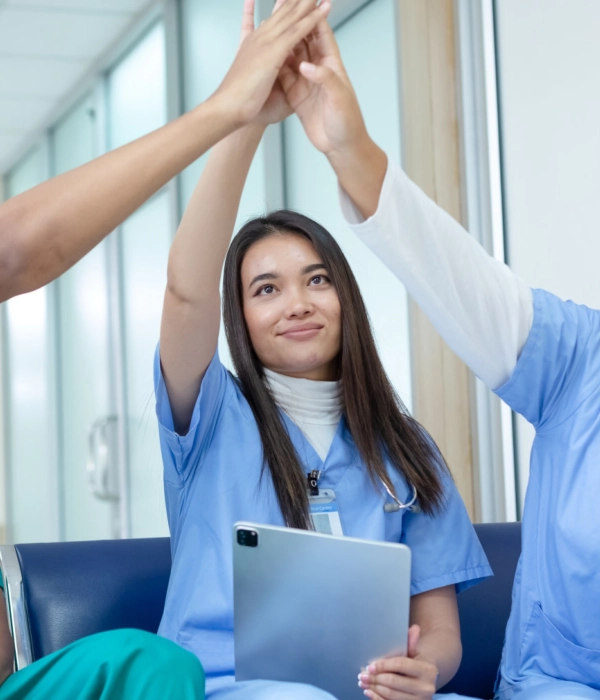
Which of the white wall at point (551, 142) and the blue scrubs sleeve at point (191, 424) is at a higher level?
the white wall at point (551, 142)

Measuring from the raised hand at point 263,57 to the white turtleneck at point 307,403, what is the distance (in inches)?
17.5

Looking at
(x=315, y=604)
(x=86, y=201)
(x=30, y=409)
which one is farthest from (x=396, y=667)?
(x=30, y=409)

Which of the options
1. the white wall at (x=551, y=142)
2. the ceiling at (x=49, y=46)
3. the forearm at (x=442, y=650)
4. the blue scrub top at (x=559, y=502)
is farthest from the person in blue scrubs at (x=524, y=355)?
A: the ceiling at (x=49, y=46)

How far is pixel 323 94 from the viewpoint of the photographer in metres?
1.19

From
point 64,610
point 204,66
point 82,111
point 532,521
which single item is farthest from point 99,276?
point 532,521

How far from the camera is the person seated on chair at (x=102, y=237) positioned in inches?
32.9

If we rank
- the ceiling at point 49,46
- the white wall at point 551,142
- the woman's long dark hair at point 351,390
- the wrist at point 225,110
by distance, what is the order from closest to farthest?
the wrist at point 225,110
the woman's long dark hair at point 351,390
the white wall at point 551,142
the ceiling at point 49,46

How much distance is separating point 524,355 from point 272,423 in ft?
1.41

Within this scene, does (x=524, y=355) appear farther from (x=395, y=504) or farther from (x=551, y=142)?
(x=551, y=142)

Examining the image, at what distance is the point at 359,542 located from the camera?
1.10 metres

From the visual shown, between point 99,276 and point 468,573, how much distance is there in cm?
369

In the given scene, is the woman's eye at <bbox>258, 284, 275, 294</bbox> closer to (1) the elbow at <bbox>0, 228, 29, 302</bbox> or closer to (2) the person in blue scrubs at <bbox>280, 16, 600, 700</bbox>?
(2) the person in blue scrubs at <bbox>280, 16, 600, 700</bbox>

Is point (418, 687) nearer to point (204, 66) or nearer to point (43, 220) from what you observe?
point (43, 220)

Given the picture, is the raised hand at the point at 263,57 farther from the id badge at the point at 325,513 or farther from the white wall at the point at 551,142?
the white wall at the point at 551,142
